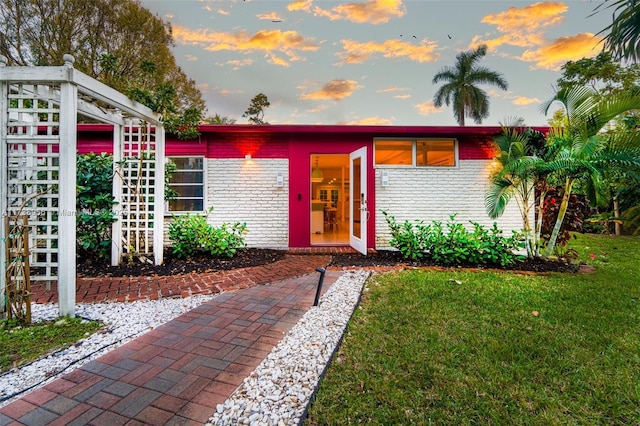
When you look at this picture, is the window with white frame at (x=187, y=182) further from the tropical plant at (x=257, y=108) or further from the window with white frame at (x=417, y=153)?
the tropical plant at (x=257, y=108)

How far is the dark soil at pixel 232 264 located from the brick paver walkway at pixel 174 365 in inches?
30.2

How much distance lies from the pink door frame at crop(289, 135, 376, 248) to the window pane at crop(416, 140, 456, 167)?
1.15 meters

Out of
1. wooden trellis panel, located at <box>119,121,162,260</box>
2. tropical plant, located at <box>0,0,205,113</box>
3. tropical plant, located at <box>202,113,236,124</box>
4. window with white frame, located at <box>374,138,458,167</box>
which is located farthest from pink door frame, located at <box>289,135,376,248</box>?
tropical plant, located at <box>202,113,236,124</box>

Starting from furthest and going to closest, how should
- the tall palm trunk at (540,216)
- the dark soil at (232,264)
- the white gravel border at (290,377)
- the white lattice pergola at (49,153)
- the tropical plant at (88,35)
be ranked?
the tropical plant at (88,35), the tall palm trunk at (540,216), the dark soil at (232,264), the white lattice pergola at (49,153), the white gravel border at (290,377)

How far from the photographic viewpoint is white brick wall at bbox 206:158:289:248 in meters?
6.65

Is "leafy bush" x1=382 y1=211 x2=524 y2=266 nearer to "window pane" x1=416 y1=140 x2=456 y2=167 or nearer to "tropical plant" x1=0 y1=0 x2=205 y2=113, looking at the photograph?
"window pane" x1=416 y1=140 x2=456 y2=167

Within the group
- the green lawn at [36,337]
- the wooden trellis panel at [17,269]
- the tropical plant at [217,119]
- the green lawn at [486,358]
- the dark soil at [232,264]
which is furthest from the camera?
the tropical plant at [217,119]

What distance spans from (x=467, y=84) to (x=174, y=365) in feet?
68.5

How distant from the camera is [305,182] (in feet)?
21.8

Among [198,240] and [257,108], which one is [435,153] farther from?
[257,108]

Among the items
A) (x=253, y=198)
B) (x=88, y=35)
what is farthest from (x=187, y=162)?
(x=88, y=35)

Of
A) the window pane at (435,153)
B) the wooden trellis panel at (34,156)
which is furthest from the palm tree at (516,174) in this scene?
the wooden trellis panel at (34,156)

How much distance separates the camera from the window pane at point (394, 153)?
21.9 feet

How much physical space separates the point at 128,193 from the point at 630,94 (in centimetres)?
793
